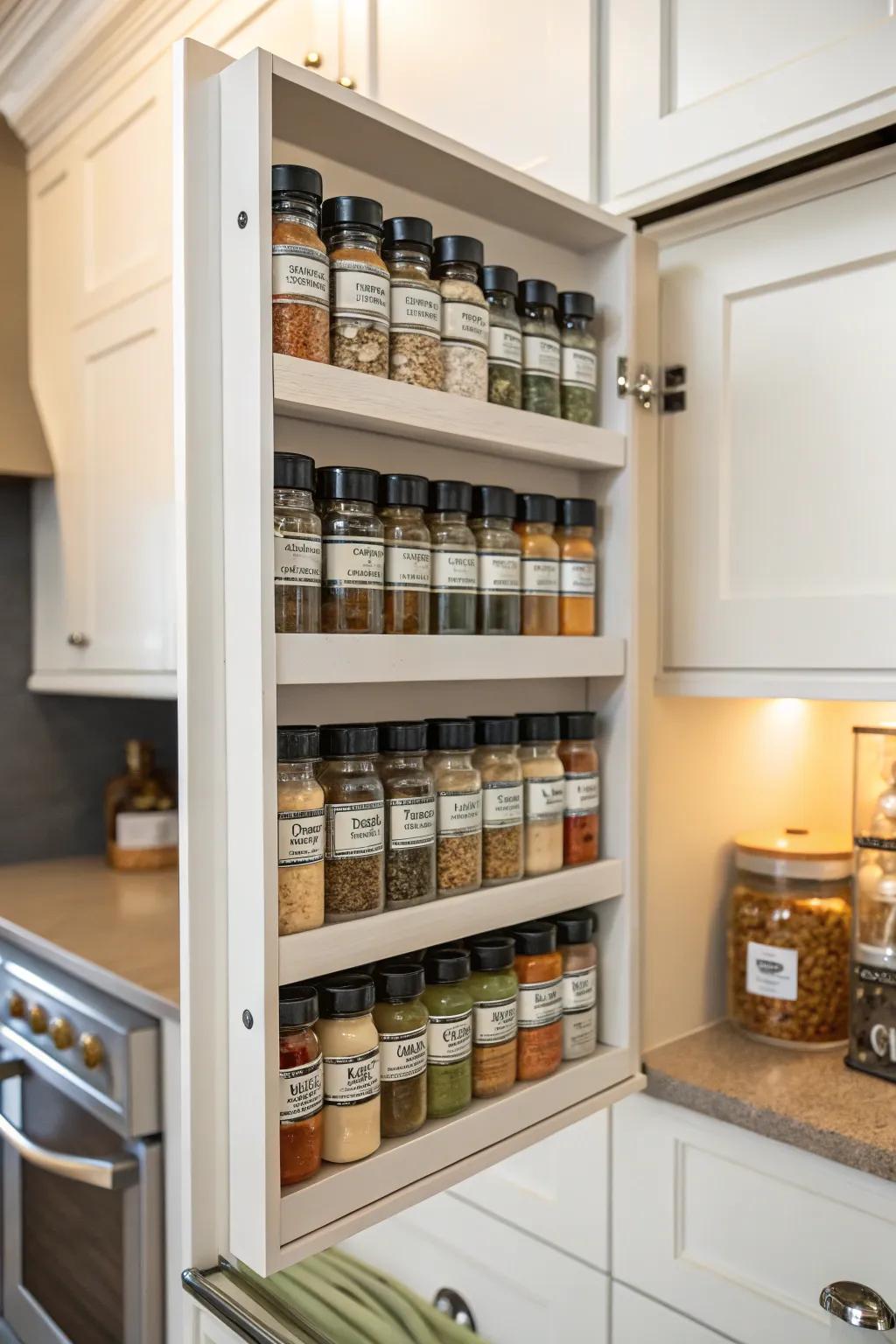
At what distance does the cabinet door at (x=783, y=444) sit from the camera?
1088mm

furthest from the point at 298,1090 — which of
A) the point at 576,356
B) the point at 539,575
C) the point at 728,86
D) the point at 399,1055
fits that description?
the point at 728,86

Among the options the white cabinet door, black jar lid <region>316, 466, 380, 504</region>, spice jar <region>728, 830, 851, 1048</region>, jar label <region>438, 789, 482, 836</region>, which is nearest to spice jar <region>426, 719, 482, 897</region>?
jar label <region>438, 789, 482, 836</region>

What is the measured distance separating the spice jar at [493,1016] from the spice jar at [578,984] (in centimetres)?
9

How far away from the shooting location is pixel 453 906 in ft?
3.16

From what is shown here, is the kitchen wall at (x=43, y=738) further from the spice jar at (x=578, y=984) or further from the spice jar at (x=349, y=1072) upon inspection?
the spice jar at (x=349, y=1072)

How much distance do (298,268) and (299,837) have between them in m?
0.45

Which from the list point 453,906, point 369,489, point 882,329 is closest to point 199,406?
point 369,489

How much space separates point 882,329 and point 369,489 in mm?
565

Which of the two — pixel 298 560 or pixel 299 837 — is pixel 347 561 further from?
pixel 299 837

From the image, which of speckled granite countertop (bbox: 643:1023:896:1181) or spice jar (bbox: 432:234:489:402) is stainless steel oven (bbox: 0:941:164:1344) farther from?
spice jar (bbox: 432:234:489:402)

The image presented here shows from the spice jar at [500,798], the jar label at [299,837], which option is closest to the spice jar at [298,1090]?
the jar label at [299,837]

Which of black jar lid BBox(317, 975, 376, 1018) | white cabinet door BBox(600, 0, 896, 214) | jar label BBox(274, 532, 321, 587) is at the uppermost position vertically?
white cabinet door BBox(600, 0, 896, 214)

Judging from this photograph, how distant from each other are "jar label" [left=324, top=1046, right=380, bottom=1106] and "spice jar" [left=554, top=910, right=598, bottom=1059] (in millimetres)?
280

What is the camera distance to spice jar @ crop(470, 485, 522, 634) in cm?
102
